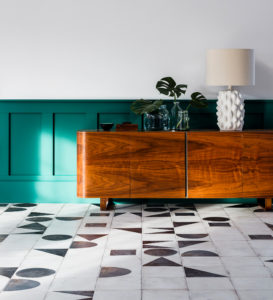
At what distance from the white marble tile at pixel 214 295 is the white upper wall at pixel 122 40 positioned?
7.49 ft

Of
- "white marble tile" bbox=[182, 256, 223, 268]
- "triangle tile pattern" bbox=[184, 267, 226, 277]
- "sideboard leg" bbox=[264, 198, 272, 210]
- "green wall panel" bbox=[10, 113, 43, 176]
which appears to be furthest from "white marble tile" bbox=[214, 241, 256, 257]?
"green wall panel" bbox=[10, 113, 43, 176]

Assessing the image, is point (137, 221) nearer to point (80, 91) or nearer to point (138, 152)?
point (138, 152)

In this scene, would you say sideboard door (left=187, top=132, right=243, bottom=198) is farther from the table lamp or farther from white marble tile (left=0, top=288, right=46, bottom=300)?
white marble tile (left=0, top=288, right=46, bottom=300)

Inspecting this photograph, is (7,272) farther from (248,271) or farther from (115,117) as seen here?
(115,117)

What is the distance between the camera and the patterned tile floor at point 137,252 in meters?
2.22

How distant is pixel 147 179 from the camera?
12.5ft

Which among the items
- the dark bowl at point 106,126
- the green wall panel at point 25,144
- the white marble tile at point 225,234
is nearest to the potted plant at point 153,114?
the dark bowl at point 106,126

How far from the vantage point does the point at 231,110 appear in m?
3.90

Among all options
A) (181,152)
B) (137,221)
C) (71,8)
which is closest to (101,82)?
(71,8)

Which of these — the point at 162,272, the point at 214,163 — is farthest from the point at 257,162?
the point at 162,272

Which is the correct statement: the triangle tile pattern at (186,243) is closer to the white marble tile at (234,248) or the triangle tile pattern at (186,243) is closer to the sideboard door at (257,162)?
the white marble tile at (234,248)

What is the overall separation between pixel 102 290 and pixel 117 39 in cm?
246

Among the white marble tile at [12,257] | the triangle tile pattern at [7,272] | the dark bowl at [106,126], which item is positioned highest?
the dark bowl at [106,126]

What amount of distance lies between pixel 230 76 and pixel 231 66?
2.8 inches
